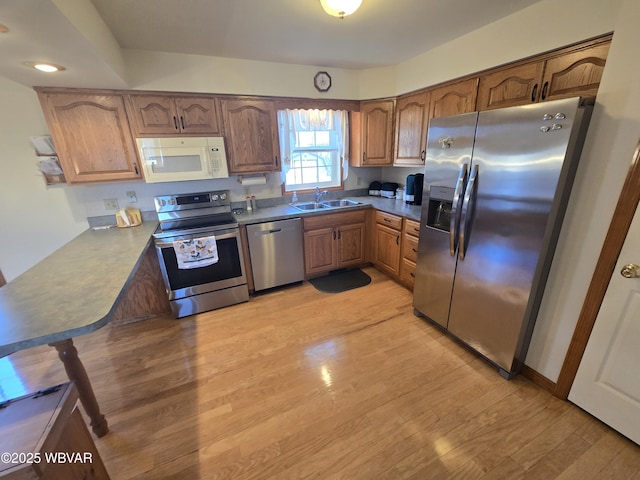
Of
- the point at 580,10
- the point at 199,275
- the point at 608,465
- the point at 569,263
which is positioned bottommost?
the point at 608,465

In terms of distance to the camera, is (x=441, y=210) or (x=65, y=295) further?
(x=441, y=210)

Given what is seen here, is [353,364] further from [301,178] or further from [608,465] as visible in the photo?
[301,178]

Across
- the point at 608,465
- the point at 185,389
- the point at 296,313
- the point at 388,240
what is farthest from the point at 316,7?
the point at 608,465

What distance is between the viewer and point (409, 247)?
2.83m

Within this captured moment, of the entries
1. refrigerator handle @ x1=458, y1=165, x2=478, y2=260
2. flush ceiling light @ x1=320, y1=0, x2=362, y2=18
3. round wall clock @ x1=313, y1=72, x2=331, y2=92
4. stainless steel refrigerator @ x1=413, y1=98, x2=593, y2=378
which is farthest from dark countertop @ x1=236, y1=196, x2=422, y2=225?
flush ceiling light @ x1=320, y1=0, x2=362, y2=18

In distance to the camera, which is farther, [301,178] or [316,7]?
[301,178]

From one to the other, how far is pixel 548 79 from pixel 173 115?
2.99 meters

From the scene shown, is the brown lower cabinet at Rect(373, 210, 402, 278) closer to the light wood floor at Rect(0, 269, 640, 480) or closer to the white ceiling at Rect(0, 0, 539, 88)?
the light wood floor at Rect(0, 269, 640, 480)

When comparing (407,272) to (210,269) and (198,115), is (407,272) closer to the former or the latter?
(210,269)

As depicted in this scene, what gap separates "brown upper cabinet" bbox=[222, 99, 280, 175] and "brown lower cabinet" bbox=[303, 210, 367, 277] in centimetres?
81

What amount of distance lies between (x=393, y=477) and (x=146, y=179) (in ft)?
9.33

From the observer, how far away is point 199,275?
8.66ft

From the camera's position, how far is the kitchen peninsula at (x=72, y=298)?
100cm

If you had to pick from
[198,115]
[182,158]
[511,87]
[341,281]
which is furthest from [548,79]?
[182,158]
